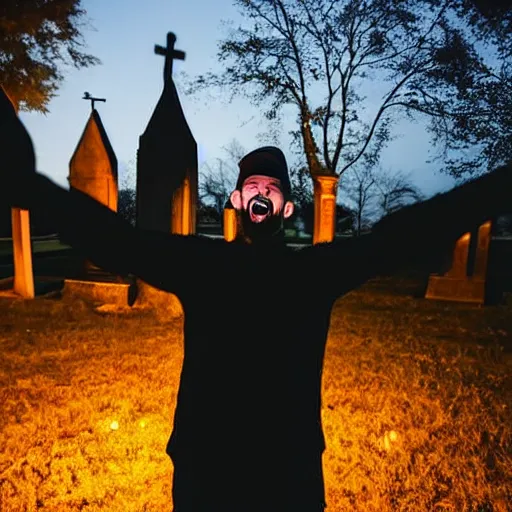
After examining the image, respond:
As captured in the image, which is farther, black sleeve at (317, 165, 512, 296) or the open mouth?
the open mouth

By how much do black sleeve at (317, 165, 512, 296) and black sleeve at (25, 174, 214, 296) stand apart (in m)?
0.50

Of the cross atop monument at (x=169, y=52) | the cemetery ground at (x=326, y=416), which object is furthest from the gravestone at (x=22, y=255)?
the cross atop monument at (x=169, y=52)

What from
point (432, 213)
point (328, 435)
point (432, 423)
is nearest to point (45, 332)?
point (328, 435)

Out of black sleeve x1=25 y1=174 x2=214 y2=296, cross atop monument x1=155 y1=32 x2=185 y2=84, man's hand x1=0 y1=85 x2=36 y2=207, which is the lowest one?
black sleeve x1=25 y1=174 x2=214 y2=296

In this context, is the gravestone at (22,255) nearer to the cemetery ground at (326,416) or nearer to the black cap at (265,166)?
the cemetery ground at (326,416)

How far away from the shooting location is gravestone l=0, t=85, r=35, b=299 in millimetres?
10898

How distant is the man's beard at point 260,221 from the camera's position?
5.84 ft

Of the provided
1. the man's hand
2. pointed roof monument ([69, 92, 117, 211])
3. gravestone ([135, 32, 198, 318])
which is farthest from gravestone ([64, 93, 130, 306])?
the man's hand

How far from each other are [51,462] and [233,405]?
302cm

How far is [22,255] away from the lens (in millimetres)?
11164

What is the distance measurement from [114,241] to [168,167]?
807cm

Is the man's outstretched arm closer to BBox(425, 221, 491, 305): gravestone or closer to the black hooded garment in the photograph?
the black hooded garment

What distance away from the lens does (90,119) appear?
10883 mm

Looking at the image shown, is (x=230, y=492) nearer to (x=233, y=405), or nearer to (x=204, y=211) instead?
(x=233, y=405)
